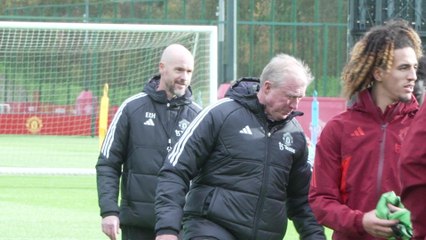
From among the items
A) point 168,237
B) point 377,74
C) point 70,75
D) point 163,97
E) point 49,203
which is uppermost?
point 377,74

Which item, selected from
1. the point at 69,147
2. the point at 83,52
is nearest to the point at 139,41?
the point at 83,52

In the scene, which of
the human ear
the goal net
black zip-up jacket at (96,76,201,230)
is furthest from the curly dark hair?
the goal net

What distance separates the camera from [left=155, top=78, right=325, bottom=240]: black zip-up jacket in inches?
250

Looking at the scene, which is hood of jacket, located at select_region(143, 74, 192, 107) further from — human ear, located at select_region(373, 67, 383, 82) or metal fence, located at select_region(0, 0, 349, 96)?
metal fence, located at select_region(0, 0, 349, 96)

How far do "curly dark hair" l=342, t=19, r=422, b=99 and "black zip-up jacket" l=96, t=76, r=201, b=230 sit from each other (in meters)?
2.33

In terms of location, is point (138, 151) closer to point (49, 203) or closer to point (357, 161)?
point (357, 161)

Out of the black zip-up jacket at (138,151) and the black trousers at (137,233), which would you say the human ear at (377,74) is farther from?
the black trousers at (137,233)

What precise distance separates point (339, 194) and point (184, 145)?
1.00 meters

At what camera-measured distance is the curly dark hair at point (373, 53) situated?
5.73 m

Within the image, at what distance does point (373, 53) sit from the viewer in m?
5.75

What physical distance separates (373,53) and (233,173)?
1052mm

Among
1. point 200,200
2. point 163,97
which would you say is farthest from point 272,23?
point 200,200

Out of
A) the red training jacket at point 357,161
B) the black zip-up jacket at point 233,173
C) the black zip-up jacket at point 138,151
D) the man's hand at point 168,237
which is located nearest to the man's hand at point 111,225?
the black zip-up jacket at point 138,151

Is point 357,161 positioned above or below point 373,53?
below
